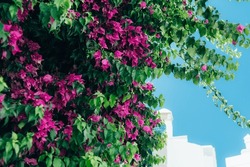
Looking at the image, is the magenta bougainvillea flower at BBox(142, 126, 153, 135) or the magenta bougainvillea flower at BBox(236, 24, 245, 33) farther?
the magenta bougainvillea flower at BBox(142, 126, 153, 135)

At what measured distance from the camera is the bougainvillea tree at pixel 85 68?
8.64 ft

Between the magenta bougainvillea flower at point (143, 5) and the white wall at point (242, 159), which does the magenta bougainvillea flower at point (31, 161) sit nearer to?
the magenta bougainvillea flower at point (143, 5)

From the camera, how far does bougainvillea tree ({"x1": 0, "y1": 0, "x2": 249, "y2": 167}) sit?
104 inches

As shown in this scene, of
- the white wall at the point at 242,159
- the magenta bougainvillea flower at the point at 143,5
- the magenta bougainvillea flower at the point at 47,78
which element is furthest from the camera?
the white wall at the point at 242,159

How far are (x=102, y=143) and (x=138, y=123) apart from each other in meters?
0.88

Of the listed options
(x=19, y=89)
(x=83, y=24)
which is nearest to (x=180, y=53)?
(x=83, y=24)

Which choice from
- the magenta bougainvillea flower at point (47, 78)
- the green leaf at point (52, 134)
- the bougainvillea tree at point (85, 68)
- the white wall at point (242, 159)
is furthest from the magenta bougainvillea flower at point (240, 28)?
the white wall at point (242, 159)

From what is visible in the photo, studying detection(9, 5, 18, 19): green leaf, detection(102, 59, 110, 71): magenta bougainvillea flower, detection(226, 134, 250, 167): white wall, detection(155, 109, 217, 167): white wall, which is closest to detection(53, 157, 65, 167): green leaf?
detection(102, 59, 110, 71): magenta bougainvillea flower

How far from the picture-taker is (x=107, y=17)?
319cm

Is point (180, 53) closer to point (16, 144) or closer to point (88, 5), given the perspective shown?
point (88, 5)

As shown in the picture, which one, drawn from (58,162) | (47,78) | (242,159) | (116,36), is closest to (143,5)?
(116,36)

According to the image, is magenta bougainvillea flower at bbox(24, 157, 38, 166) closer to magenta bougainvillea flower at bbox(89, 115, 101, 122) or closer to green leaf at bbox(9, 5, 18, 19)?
magenta bougainvillea flower at bbox(89, 115, 101, 122)

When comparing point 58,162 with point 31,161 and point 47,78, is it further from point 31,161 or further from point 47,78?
point 47,78

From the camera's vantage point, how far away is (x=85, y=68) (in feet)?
10.6
